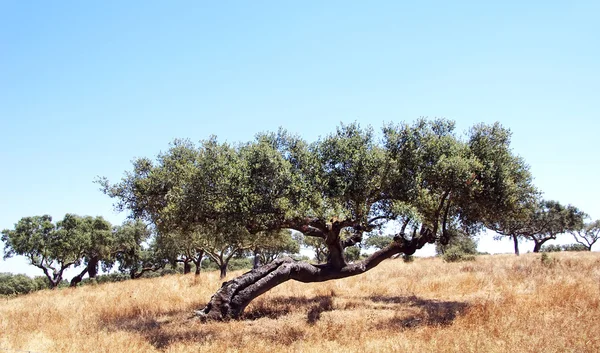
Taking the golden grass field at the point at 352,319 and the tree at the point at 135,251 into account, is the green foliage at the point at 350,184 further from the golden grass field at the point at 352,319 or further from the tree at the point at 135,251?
the tree at the point at 135,251

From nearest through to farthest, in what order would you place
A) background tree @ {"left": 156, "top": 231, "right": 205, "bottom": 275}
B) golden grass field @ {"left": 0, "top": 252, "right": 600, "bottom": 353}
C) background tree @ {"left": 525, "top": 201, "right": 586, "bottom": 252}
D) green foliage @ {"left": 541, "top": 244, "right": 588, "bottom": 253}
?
golden grass field @ {"left": 0, "top": 252, "right": 600, "bottom": 353}, background tree @ {"left": 156, "top": 231, "right": 205, "bottom": 275}, background tree @ {"left": 525, "top": 201, "right": 586, "bottom": 252}, green foliage @ {"left": 541, "top": 244, "right": 588, "bottom": 253}

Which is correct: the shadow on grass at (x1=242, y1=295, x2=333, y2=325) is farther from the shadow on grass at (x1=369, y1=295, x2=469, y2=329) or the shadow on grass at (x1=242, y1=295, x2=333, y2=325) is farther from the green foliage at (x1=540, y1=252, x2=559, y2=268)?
the green foliage at (x1=540, y1=252, x2=559, y2=268)

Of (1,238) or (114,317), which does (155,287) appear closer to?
(114,317)

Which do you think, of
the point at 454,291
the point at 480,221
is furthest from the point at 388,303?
the point at 480,221

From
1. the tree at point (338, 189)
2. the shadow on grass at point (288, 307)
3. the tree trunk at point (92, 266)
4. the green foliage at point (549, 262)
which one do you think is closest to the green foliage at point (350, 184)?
the tree at point (338, 189)

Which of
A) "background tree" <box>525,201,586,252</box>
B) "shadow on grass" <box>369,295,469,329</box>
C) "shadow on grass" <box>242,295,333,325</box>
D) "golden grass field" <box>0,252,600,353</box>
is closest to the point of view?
"golden grass field" <box>0,252,600,353</box>

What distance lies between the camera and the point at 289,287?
24484 mm

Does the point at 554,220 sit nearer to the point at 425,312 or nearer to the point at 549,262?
the point at 549,262

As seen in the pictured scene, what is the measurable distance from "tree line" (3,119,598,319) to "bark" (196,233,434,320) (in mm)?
49

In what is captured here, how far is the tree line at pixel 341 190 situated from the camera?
15.5 m

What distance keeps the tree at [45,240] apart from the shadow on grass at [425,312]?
46639mm

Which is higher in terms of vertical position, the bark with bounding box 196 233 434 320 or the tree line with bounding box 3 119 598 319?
the tree line with bounding box 3 119 598 319

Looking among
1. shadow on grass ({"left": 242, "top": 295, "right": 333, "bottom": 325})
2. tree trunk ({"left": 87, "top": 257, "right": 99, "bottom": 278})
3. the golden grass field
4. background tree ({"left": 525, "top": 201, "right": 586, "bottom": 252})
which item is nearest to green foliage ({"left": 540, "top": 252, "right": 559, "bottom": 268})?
the golden grass field

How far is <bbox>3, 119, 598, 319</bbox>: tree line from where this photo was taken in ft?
51.0
